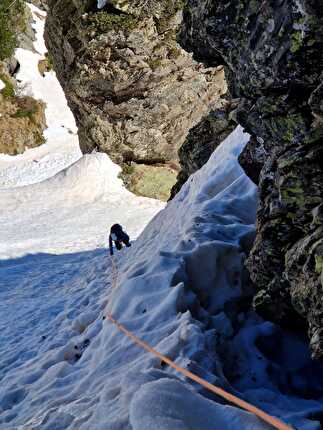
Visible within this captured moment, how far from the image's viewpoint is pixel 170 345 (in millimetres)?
5867

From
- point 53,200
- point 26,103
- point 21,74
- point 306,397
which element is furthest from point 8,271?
point 21,74

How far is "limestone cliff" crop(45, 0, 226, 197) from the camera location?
25.3 metres

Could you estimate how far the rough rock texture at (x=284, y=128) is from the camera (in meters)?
4.80

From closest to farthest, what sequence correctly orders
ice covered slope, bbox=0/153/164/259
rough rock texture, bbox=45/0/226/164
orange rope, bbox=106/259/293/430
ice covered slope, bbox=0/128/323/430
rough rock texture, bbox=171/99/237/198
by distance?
1. orange rope, bbox=106/259/293/430
2. ice covered slope, bbox=0/128/323/430
3. rough rock texture, bbox=171/99/237/198
4. ice covered slope, bbox=0/153/164/259
5. rough rock texture, bbox=45/0/226/164

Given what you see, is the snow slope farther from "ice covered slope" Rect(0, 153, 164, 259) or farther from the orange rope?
the orange rope

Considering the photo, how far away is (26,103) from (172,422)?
45912 mm

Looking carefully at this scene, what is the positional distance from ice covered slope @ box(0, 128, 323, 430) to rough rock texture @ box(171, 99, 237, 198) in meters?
4.00

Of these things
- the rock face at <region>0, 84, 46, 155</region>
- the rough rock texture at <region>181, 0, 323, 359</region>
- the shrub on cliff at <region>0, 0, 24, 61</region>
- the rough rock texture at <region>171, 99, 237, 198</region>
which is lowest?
the rough rock texture at <region>181, 0, 323, 359</region>

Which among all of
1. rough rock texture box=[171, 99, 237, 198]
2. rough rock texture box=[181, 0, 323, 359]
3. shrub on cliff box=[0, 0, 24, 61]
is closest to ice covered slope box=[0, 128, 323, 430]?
rough rock texture box=[181, 0, 323, 359]

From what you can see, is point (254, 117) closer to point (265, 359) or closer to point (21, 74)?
point (265, 359)

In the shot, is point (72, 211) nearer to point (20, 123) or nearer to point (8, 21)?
point (8, 21)

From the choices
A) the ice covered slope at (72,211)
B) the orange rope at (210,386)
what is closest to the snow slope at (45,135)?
the ice covered slope at (72,211)

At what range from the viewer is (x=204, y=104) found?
29344mm

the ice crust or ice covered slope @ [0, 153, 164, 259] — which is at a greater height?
ice covered slope @ [0, 153, 164, 259]
